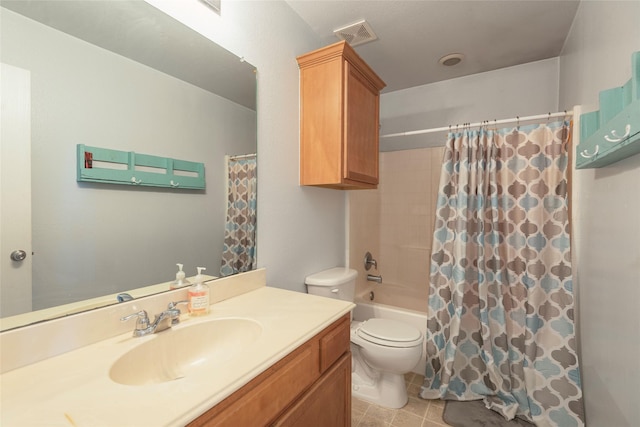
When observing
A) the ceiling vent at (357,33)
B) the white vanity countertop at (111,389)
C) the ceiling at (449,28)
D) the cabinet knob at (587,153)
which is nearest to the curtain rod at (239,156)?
the white vanity countertop at (111,389)

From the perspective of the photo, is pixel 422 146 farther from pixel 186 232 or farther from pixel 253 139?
pixel 186 232

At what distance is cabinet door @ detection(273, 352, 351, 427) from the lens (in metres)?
0.85

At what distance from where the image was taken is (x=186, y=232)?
1.12m

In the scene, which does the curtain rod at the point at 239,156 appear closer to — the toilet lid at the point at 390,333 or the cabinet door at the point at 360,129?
the cabinet door at the point at 360,129

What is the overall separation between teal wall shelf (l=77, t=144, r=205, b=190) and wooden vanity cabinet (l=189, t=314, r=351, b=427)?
75cm

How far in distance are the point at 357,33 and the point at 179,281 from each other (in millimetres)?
1852

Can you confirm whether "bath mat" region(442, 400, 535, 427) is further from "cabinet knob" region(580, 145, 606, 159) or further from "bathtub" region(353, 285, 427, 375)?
"cabinet knob" region(580, 145, 606, 159)

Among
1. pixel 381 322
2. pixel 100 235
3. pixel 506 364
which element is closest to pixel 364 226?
pixel 381 322

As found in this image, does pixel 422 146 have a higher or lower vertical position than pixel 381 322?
higher

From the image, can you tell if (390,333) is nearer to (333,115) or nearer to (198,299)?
(198,299)

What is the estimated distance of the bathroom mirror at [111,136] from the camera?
29.2 inches

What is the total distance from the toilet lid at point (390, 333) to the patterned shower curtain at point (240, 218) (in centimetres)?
87

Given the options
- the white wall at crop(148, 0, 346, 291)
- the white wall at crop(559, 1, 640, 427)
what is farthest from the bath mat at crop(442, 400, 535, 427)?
the white wall at crop(148, 0, 346, 291)

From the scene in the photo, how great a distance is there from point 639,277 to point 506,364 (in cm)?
107
